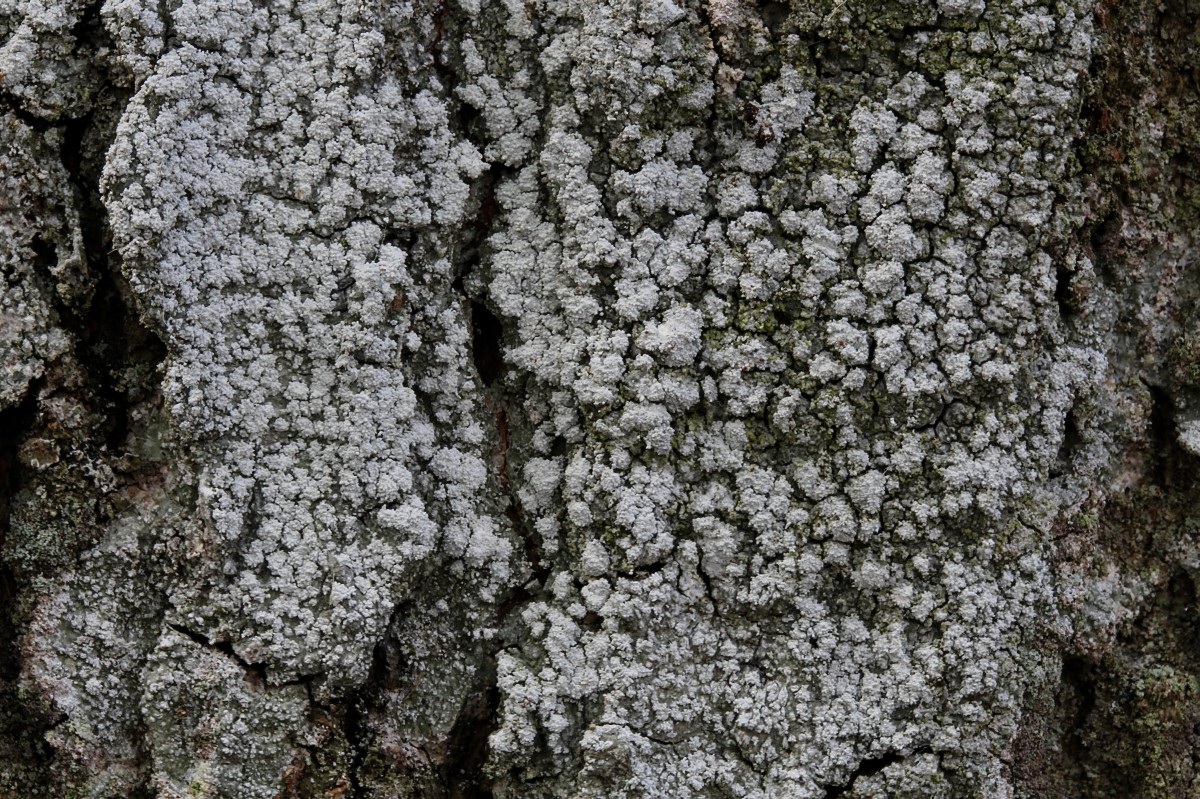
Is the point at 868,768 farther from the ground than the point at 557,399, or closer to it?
closer to it

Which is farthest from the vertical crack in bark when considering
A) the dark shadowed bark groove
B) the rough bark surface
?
the dark shadowed bark groove

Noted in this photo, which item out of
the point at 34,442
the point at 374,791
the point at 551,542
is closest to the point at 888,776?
the point at 551,542

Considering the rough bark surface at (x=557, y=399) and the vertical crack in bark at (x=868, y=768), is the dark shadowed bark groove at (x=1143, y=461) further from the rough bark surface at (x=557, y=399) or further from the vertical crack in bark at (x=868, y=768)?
the vertical crack in bark at (x=868, y=768)

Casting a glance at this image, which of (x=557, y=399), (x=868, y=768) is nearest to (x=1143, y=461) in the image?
(x=868, y=768)

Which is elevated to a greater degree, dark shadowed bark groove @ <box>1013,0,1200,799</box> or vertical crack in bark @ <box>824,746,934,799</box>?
dark shadowed bark groove @ <box>1013,0,1200,799</box>

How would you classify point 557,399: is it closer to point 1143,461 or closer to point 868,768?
point 868,768

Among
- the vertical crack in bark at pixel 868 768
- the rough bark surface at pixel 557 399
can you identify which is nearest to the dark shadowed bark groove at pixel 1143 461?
the rough bark surface at pixel 557 399

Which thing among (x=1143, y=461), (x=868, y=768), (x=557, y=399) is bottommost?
(x=868, y=768)

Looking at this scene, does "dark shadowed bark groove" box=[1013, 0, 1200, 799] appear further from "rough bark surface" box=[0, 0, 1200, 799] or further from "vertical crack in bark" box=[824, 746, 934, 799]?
"vertical crack in bark" box=[824, 746, 934, 799]
